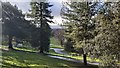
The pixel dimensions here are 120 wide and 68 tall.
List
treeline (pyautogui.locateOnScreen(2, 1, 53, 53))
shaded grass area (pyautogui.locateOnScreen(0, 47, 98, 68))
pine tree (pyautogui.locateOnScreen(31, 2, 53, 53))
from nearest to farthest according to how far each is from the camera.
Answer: treeline (pyautogui.locateOnScreen(2, 1, 53, 53))
shaded grass area (pyautogui.locateOnScreen(0, 47, 98, 68))
pine tree (pyautogui.locateOnScreen(31, 2, 53, 53))

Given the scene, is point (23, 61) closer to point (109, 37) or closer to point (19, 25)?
point (19, 25)

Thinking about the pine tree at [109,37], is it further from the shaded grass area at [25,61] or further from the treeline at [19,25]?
the shaded grass area at [25,61]

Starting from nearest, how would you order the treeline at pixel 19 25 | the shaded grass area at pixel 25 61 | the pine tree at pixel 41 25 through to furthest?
the treeline at pixel 19 25
the shaded grass area at pixel 25 61
the pine tree at pixel 41 25

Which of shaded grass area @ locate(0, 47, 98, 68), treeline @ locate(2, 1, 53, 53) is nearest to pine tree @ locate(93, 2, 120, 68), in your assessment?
treeline @ locate(2, 1, 53, 53)

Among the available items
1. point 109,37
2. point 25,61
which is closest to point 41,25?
point 25,61

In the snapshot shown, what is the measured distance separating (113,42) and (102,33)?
252 millimetres

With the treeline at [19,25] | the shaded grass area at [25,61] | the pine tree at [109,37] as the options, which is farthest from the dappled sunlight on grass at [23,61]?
the pine tree at [109,37]

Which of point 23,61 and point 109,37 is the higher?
point 109,37

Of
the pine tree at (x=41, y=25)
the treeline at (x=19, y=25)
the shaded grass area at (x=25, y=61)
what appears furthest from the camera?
the pine tree at (x=41, y=25)

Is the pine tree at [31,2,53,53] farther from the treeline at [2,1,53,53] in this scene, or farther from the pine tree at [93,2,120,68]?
the pine tree at [93,2,120,68]

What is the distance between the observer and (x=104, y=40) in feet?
8.15

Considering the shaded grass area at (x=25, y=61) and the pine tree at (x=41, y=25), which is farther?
the pine tree at (x=41, y=25)

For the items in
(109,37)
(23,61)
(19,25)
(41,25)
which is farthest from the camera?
(41,25)

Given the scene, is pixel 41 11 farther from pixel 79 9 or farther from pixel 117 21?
pixel 117 21
